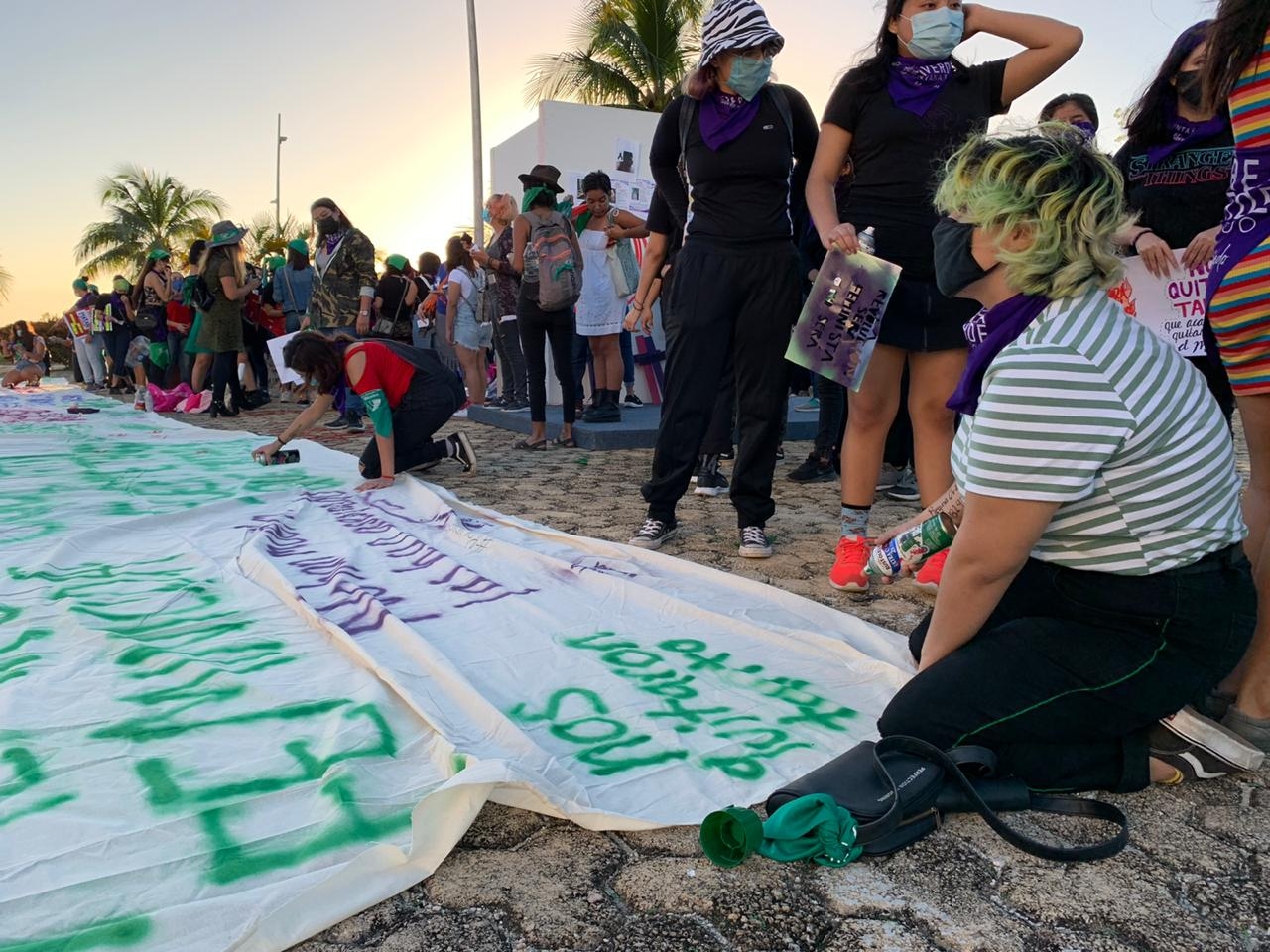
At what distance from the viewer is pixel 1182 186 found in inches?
99.0

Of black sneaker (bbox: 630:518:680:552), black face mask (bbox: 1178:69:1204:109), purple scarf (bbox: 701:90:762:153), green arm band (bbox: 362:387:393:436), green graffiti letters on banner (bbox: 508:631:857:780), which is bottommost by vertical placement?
green graffiti letters on banner (bbox: 508:631:857:780)

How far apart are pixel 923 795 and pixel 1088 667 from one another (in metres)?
0.37

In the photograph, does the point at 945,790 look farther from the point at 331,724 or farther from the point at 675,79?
the point at 675,79

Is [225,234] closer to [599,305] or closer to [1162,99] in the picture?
[599,305]

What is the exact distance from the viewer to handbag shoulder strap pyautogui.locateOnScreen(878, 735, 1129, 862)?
1.38 meters

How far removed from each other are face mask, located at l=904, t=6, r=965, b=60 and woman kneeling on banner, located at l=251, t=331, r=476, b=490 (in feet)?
9.47

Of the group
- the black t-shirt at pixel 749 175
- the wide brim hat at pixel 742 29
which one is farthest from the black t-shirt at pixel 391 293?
the wide brim hat at pixel 742 29

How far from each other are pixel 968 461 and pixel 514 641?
1258 mm

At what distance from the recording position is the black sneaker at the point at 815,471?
4.95m

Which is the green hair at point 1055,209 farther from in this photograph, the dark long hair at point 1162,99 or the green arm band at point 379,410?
the green arm band at point 379,410

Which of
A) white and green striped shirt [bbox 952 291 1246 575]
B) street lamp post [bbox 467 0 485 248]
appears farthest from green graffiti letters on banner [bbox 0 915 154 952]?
street lamp post [bbox 467 0 485 248]

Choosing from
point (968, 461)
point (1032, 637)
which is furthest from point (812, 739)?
point (968, 461)

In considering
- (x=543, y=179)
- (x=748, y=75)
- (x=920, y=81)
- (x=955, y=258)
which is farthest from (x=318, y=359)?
(x=955, y=258)

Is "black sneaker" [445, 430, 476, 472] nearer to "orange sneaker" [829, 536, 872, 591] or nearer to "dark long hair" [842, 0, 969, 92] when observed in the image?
"orange sneaker" [829, 536, 872, 591]
